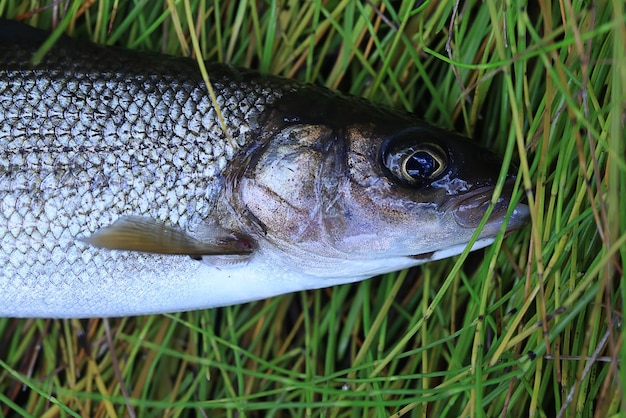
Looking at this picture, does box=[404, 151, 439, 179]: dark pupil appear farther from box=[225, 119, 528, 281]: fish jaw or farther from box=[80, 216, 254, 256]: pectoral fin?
box=[80, 216, 254, 256]: pectoral fin

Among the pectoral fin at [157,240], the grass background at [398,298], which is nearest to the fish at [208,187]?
the pectoral fin at [157,240]

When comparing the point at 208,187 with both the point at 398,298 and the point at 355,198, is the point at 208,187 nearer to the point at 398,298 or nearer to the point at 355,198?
the point at 355,198

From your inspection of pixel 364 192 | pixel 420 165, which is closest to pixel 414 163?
pixel 420 165

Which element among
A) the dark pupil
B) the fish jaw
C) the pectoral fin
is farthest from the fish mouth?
the pectoral fin

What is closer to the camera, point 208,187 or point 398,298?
point 208,187

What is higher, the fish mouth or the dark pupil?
the dark pupil

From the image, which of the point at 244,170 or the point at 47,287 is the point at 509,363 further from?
the point at 47,287

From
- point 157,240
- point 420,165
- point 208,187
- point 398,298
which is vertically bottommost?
point 398,298
